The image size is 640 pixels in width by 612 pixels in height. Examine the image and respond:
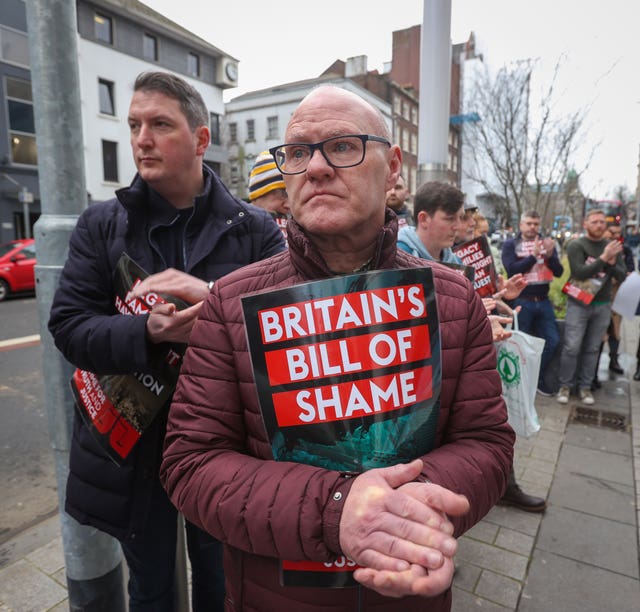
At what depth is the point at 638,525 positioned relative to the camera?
3355 millimetres

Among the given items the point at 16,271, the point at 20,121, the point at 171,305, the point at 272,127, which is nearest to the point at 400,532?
the point at 171,305

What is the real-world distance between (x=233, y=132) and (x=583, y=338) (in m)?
34.6

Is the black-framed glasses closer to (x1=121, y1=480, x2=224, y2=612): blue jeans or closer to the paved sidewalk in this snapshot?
(x1=121, y1=480, x2=224, y2=612): blue jeans

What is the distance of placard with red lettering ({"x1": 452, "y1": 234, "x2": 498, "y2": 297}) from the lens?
139 inches

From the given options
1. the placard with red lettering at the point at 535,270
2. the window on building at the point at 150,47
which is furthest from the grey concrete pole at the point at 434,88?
the window on building at the point at 150,47

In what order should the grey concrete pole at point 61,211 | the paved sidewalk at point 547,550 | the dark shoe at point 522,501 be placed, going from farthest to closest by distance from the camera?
1. the dark shoe at point 522,501
2. the paved sidewalk at point 547,550
3. the grey concrete pole at point 61,211

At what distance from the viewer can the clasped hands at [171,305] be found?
1513 mm

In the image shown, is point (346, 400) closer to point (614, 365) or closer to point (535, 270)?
point (535, 270)

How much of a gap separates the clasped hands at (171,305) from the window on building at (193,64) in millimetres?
29799

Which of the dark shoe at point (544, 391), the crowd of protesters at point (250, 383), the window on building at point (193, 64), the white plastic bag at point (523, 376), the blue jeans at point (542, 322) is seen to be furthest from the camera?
the window on building at point (193, 64)

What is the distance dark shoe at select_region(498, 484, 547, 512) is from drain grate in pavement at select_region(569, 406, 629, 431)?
6.94 ft

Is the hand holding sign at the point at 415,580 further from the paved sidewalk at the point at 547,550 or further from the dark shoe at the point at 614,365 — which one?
the dark shoe at the point at 614,365

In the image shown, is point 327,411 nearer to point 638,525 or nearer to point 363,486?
point 363,486

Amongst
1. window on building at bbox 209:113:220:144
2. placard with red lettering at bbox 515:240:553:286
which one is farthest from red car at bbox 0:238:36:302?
window on building at bbox 209:113:220:144
